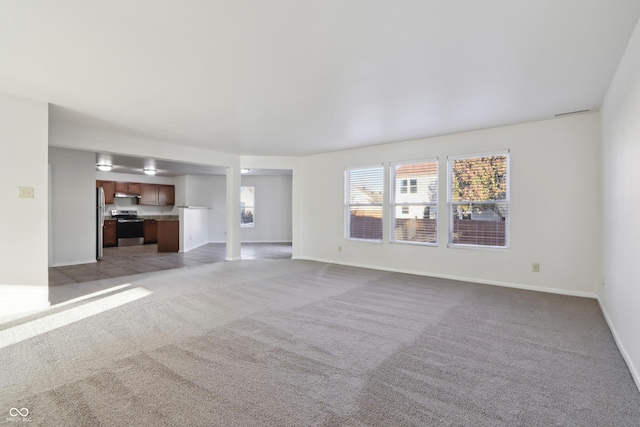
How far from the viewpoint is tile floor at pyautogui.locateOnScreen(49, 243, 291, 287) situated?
5.30m

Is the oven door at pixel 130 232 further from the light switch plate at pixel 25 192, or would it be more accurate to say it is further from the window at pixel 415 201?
the window at pixel 415 201

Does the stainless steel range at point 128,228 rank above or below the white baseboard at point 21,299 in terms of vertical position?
above

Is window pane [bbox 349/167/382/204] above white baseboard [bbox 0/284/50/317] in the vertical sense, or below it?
above

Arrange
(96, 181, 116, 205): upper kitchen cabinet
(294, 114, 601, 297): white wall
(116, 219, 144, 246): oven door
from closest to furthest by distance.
→ (294, 114, 601, 297): white wall, (96, 181, 116, 205): upper kitchen cabinet, (116, 219, 144, 246): oven door

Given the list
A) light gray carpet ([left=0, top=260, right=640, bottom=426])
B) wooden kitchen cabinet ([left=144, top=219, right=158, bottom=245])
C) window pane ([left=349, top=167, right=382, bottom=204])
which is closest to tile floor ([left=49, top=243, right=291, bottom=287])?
wooden kitchen cabinet ([left=144, top=219, right=158, bottom=245])

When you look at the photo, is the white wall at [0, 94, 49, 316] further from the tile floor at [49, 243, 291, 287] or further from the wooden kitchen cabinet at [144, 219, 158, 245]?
the wooden kitchen cabinet at [144, 219, 158, 245]

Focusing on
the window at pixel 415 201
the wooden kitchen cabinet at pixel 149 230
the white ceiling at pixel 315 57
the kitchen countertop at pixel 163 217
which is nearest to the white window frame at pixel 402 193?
the window at pixel 415 201

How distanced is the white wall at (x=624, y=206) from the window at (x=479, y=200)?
4.56 feet

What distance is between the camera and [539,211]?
437 cm

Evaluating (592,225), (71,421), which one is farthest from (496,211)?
(71,421)

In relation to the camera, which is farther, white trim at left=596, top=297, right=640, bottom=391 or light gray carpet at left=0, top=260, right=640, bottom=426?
white trim at left=596, top=297, right=640, bottom=391

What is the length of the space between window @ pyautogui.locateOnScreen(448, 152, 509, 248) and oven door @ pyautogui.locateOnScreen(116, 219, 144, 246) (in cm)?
920

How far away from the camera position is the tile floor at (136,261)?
530cm

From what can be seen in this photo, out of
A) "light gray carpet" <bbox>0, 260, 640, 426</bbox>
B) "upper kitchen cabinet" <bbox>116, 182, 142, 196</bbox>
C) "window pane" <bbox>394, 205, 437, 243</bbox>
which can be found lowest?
"light gray carpet" <bbox>0, 260, 640, 426</bbox>
